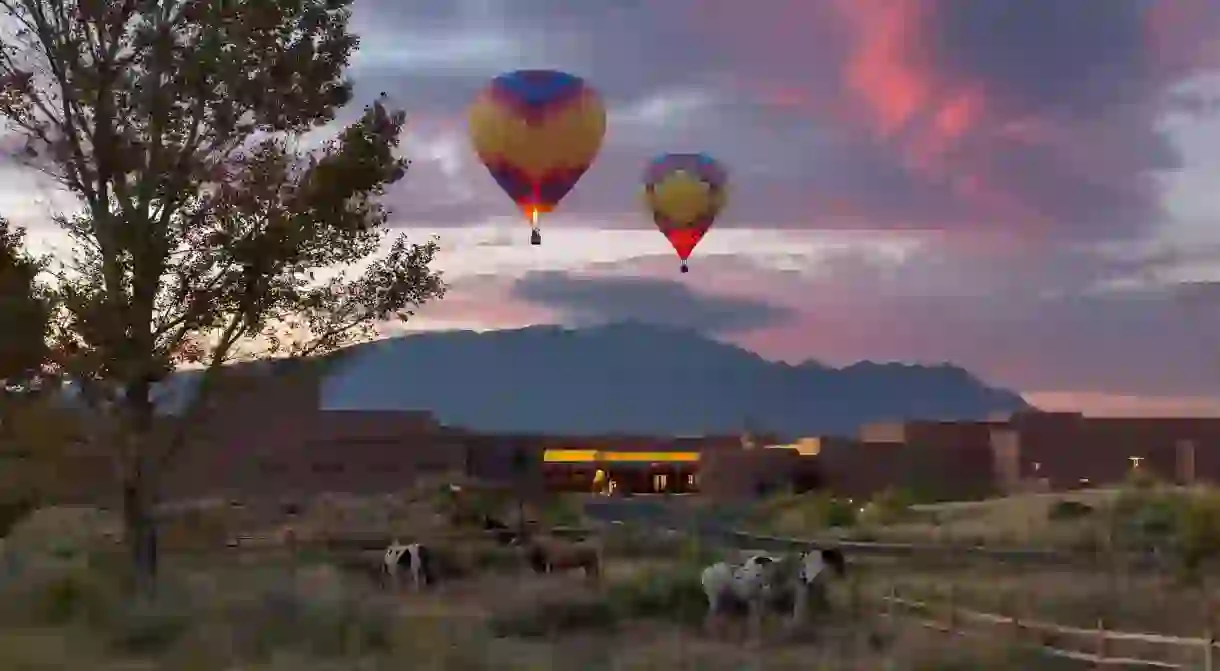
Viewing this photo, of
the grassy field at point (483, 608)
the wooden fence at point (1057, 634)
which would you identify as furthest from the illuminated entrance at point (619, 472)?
the wooden fence at point (1057, 634)

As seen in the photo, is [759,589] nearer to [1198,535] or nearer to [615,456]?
[1198,535]

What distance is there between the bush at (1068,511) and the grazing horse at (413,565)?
31.9m

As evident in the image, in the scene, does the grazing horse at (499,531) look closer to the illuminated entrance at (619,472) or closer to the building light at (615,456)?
the illuminated entrance at (619,472)

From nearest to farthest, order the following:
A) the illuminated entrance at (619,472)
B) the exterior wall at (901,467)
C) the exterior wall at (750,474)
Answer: the exterior wall at (750,474)
the exterior wall at (901,467)
the illuminated entrance at (619,472)

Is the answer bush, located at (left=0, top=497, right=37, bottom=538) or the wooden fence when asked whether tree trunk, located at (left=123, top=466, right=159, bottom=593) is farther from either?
the wooden fence

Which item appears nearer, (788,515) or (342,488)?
(788,515)

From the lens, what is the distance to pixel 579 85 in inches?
1786

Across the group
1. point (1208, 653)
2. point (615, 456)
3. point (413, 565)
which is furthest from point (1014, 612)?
point (615, 456)

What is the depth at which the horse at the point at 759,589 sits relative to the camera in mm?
26375

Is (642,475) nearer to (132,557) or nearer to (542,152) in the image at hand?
(542,152)

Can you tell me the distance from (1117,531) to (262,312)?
31.7 meters

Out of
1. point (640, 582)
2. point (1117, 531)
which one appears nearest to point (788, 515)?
point (1117, 531)

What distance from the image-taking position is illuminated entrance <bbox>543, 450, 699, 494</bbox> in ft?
321

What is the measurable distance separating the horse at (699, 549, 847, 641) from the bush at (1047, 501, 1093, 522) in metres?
34.1
